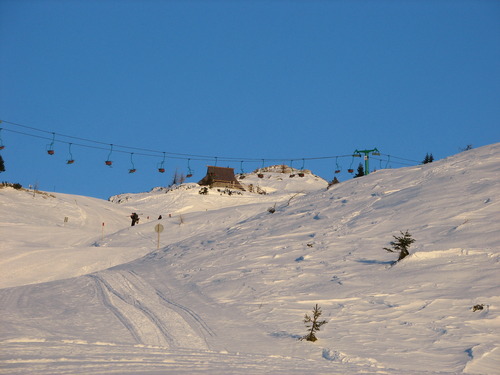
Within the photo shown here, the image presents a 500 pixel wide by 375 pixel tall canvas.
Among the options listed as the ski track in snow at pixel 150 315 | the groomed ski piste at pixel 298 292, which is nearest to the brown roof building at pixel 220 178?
the groomed ski piste at pixel 298 292

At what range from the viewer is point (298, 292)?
1335 cm

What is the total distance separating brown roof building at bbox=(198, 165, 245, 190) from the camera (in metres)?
66.4

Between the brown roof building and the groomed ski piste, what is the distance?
40141 millimetres

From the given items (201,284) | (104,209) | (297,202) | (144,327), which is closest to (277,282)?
(201,284)

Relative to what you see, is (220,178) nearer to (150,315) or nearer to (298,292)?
(298,292)

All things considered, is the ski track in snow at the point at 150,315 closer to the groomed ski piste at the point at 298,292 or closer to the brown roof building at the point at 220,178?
the groomed ski piste at the point at 298,292

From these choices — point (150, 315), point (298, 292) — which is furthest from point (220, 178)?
point (150, 315)

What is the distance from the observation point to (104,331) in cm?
1038

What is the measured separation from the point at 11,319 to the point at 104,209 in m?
38.1

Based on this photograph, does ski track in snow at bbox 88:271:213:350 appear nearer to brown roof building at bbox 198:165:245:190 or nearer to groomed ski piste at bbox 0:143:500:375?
groomed ski piste at bbox 0:143:500:375

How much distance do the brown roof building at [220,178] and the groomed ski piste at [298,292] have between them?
4014 centimetres

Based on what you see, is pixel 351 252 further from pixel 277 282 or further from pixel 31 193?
pixel 31 193

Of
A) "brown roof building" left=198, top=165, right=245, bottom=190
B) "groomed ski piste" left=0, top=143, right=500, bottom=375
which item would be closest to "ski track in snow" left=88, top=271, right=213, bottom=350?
"groomed ski piste" left=0, top=143, right=500, bottom=375

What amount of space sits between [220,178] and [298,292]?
55.3 meters
